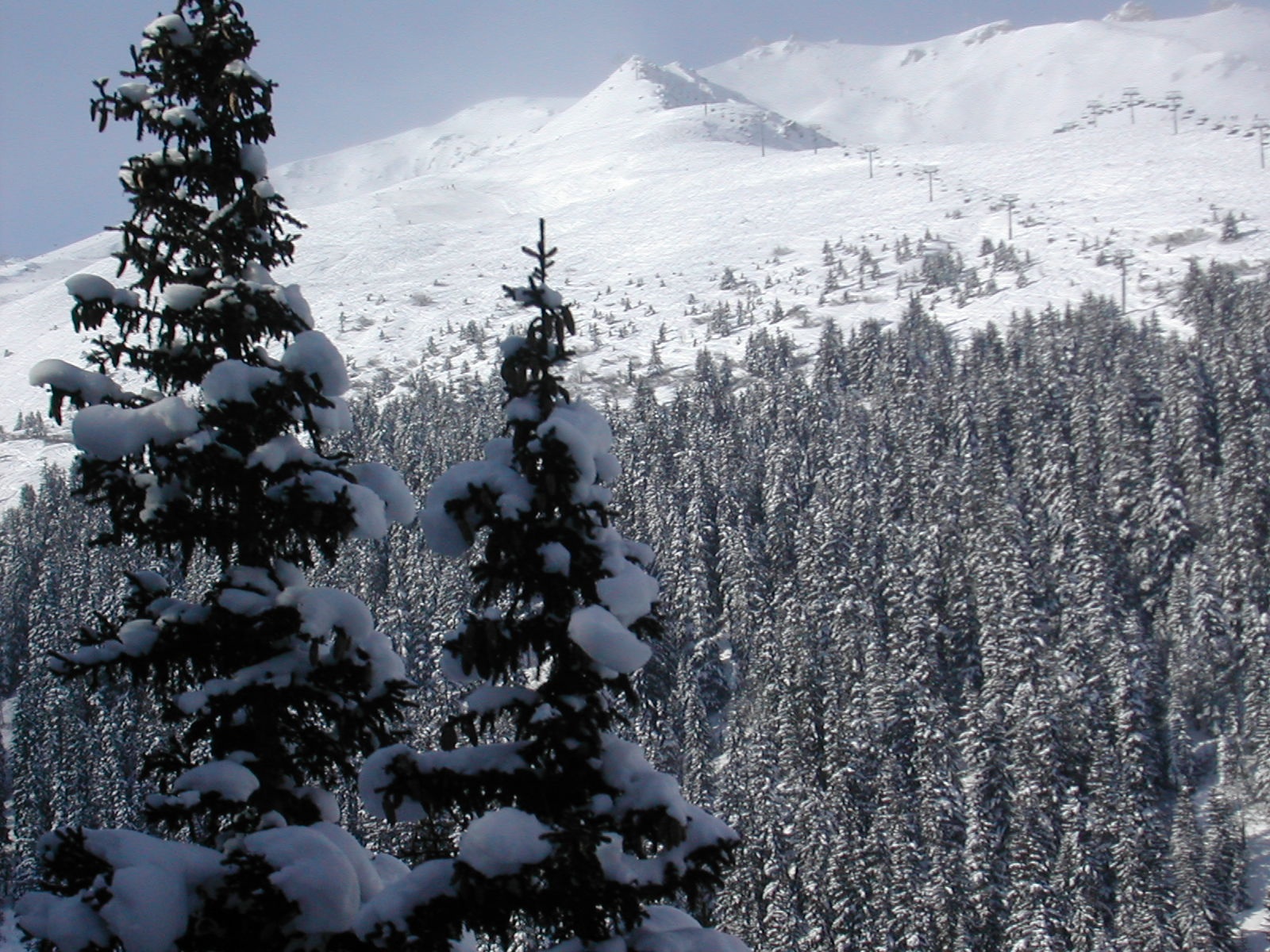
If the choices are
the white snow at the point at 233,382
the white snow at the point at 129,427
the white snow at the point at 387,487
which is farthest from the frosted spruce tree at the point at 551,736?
the white snow at the point at 129,427

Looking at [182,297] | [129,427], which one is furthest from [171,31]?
[129,427]

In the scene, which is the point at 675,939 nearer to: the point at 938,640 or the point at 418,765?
the point at 418,765

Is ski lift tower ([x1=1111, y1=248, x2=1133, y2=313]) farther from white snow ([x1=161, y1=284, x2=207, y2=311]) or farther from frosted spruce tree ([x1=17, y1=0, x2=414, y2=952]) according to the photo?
white snow ([x1=161, y1=284, x2=207, y2=311])

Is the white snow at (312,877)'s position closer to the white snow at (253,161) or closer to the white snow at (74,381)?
the white snow at (74,381)

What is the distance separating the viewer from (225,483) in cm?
684

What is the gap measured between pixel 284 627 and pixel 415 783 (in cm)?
150

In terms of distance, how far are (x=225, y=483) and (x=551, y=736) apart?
2.97 meters

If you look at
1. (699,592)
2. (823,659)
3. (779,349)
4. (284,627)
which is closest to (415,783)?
(284,627)

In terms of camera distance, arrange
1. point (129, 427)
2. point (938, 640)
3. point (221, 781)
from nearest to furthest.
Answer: point (221, 781) < point (129, 427) < point (938, 640)

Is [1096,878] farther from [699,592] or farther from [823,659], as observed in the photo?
[699,592]

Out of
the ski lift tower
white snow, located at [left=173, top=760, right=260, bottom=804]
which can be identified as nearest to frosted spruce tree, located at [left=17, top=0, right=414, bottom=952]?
white snow, located at [left=173, top=760, right=260, bottom=804]

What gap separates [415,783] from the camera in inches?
235

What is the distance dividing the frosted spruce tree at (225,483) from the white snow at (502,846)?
75 centimetres

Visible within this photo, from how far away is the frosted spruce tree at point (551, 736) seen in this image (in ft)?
18.5
